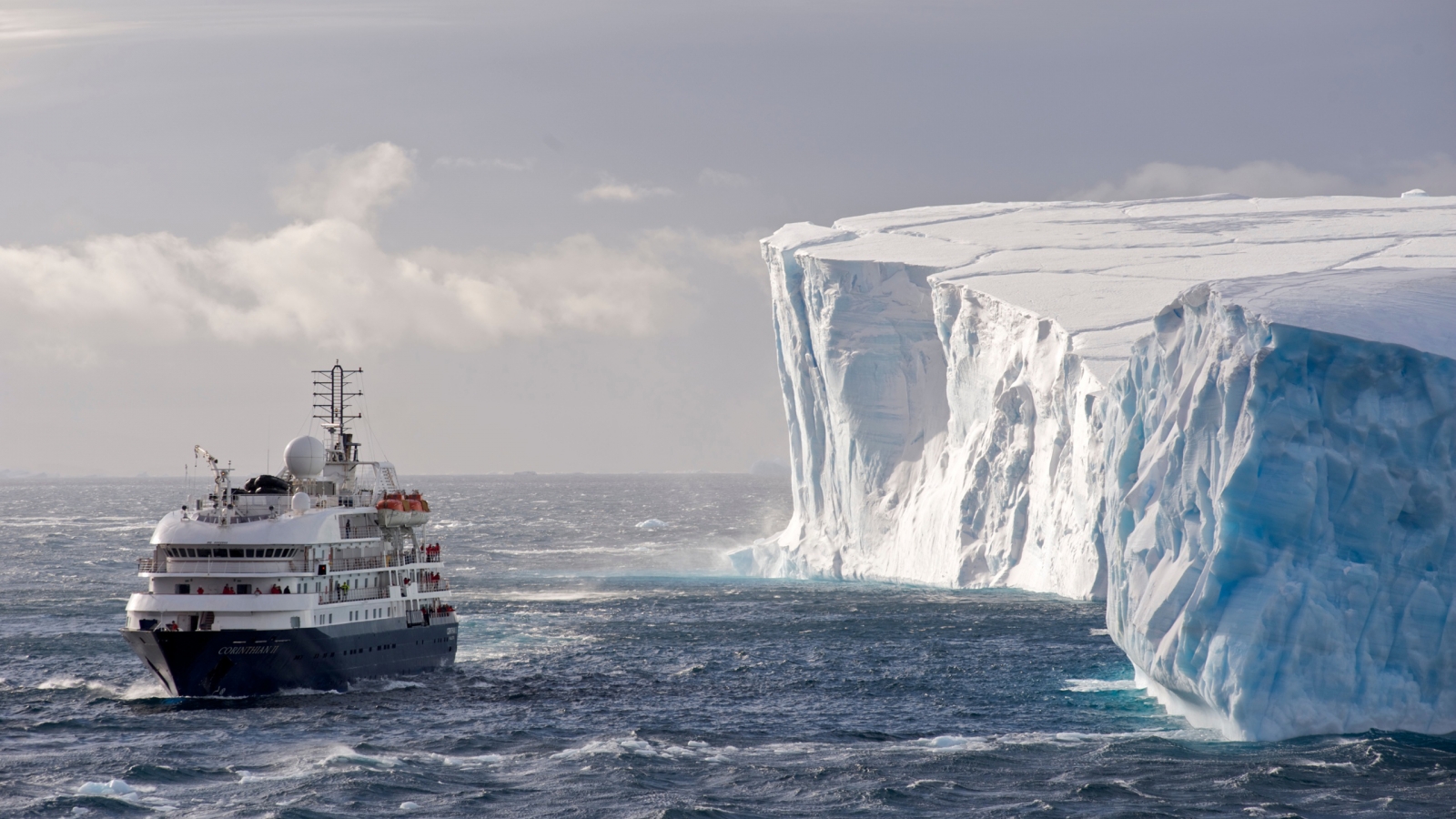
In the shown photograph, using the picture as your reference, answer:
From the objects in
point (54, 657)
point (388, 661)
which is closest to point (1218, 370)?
point (388, 661)

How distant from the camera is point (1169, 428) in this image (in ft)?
98.4

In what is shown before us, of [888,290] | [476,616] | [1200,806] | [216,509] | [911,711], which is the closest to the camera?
[1200,806]

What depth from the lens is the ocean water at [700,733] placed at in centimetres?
2461

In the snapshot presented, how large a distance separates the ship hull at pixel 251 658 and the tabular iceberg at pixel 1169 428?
1886 centimetres

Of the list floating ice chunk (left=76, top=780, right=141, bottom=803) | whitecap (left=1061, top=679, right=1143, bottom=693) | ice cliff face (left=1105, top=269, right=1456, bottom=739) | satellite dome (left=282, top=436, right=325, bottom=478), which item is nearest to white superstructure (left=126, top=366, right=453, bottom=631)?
satellite dome (left=282, top=436, right=325, bottom=478)

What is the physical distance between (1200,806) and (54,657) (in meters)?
33.1

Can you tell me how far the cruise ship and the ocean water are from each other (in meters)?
0.82

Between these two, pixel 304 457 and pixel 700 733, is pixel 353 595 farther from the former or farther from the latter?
pixel 700 733

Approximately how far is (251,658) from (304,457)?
7093 millimetres

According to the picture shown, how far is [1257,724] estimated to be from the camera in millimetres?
27219

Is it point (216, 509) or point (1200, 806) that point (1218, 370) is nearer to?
point (1200, 806)

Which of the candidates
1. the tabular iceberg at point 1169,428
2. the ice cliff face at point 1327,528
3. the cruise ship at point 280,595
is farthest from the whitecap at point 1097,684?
the cruise ship at point 280,595

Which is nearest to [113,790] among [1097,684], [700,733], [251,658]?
[251,658]

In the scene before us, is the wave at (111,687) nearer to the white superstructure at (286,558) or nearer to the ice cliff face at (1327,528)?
the white superstructure at (286,558)
